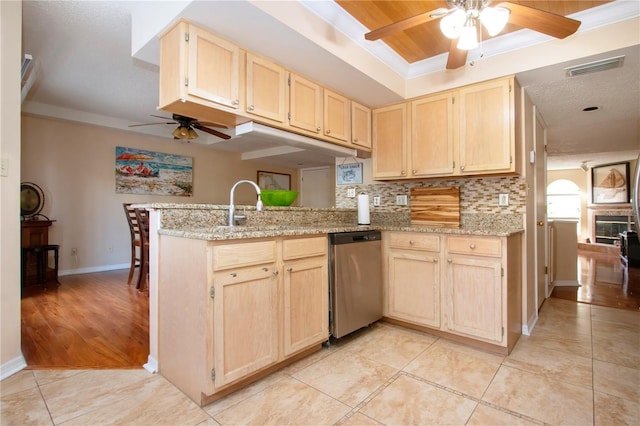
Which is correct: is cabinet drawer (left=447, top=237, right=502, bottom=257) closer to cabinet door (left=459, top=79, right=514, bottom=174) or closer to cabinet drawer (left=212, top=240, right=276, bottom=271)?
cabinet door (left=459, top=79, right=514, bottom=174)

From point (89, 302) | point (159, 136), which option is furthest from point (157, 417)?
point (159, 136)

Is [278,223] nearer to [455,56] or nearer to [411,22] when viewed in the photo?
[411,22]

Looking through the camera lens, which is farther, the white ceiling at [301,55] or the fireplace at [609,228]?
the fireplace at [609,228]

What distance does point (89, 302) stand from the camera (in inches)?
130

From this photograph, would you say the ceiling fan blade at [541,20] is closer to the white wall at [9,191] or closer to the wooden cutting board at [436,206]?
the wooden cutting board at [436,206]

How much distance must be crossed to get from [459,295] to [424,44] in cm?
201

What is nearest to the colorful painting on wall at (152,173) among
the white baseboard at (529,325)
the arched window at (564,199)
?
the white baseboard at (529,325)

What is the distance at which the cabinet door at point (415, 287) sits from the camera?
250 centimetres

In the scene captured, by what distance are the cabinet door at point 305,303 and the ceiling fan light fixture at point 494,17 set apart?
5.48 feet

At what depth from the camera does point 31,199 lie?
167 inches

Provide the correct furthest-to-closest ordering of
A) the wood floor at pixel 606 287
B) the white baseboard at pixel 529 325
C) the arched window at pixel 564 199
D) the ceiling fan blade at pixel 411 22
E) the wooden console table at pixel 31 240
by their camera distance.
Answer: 1. the arched window at pixel 564 199
2. the wooden console table at pixel 31 240
3. the wood floor at pixel 606 287
4. the white baseboard at pixel 529 325
5. the ceiling fan blade at pixel 411 22

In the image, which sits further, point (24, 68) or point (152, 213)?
point (24, 68)

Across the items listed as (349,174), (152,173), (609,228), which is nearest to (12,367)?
(349,174)

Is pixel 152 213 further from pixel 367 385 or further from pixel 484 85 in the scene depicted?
pixel 484 85
